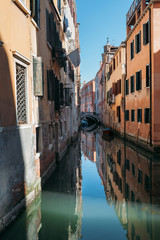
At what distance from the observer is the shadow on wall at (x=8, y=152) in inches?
175

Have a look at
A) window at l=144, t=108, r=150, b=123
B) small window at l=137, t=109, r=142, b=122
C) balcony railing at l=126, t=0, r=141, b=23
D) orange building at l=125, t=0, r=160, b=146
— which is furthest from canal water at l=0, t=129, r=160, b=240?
balcony railing at l=126, t=0, r=141, b=23

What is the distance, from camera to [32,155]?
21.0ft

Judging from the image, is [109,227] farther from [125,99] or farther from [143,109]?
[125,99]

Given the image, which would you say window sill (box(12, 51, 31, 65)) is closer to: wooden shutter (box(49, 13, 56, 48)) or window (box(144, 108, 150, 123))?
wooden shutter (box(49, 13, 56, 48))

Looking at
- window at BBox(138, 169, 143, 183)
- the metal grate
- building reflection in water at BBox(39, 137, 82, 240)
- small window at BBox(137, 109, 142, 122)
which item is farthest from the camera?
small window at BBox(137, 109, 142, 122)

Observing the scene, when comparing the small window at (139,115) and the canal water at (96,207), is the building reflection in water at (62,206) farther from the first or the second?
the small window at (139,115)

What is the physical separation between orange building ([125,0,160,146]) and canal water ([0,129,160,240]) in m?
3.93

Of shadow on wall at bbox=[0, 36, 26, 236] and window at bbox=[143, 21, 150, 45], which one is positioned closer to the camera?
shadow on wall at bbox=[0, 36, 26, 236]

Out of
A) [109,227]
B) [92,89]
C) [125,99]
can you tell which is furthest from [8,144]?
[92,89]

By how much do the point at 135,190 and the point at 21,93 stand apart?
4.28 meters

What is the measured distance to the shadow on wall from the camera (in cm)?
445

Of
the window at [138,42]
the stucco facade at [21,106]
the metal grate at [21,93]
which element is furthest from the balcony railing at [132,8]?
the metal grate at [21,93]

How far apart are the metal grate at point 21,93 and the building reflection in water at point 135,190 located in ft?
10.4

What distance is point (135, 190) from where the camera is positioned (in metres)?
7.14
